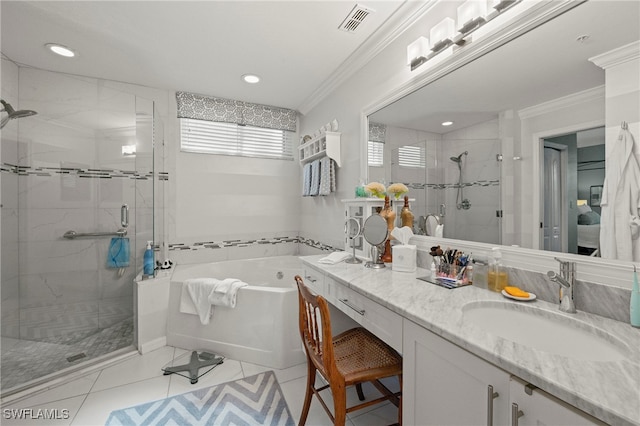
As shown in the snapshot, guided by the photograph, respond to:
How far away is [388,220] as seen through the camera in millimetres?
1808

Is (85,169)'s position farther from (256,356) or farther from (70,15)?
(256,356)

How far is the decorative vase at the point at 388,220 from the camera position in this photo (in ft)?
5.94

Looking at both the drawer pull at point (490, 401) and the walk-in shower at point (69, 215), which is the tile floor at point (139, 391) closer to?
the walk-in shower at point (69, 215)

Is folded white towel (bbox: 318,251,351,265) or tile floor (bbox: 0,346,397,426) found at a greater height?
folded white towel (bbox: 318,251,351,265)

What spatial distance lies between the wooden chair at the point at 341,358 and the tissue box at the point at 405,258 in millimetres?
435

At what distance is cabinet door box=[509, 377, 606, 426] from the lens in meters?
0.57

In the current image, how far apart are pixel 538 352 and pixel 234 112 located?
3.45 metres

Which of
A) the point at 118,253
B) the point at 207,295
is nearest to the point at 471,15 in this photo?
the point at 207,295

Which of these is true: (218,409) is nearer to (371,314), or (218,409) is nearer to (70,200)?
(371,314)

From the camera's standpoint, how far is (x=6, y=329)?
2.10 metres

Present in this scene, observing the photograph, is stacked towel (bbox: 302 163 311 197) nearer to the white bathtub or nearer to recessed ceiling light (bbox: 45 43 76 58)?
the white bathtub

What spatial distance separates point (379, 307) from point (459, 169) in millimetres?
903

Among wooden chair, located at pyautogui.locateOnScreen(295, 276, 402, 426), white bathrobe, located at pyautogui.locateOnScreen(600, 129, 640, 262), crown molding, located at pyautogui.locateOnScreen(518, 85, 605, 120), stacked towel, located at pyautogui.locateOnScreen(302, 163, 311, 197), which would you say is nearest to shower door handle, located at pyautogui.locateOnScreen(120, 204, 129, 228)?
stacked towel, located at pyautogui.locateOnScreen(302, 163, 311, 197)

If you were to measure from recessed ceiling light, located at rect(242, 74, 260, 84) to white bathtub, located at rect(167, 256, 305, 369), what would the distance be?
2.00 meters
